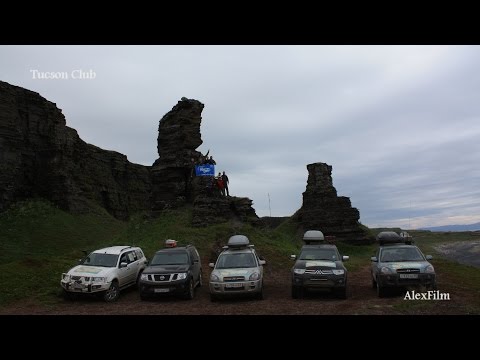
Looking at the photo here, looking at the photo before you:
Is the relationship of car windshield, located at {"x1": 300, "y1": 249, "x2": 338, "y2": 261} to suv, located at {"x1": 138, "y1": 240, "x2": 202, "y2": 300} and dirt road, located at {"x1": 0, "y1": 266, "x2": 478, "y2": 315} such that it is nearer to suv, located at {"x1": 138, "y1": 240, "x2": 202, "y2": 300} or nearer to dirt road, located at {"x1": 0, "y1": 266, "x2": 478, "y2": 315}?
dirt road, located at {"x1": 0, "y1": 266, "x2": 478, "y2": 315}

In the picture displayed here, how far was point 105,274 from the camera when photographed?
Result: 16156 millimetres

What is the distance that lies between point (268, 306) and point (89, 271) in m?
7.05

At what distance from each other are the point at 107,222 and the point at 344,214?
3086cm

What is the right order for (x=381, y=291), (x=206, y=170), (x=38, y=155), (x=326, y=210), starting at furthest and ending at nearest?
1. (x=38, y=155)
2. (x=326, y=210)
3. (x=206, y=170)
4. (x=381, y=291)

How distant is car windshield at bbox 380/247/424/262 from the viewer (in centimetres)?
1587

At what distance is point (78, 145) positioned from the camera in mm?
65750

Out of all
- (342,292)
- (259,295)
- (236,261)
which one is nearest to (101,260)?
(236,261)

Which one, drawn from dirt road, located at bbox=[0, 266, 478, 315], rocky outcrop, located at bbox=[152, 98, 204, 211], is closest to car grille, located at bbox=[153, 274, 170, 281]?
dirt road, located at bbox=[0, 266, 478, 315]

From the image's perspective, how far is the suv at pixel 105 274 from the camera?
15.8 metres

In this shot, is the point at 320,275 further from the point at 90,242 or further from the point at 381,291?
the point at 90,242

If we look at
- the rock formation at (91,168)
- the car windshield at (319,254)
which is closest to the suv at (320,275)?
the car windshield at (319,254)

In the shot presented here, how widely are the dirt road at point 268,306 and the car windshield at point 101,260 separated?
1.39 m
